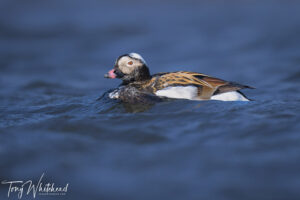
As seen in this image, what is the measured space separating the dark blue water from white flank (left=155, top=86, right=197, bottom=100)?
10.0 inches

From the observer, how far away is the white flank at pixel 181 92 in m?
6.85

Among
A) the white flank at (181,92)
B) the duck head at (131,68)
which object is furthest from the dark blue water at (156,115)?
the duck head at (131,68)

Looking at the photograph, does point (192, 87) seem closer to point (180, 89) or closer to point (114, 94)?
point (180, 89)

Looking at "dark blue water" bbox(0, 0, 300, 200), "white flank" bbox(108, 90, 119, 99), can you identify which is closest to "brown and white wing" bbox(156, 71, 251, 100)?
"dark blue water" bbox(0, 0, 300, 200)

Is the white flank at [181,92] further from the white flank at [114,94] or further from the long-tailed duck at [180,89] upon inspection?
the white flank at [114,94]

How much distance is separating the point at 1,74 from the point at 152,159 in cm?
770

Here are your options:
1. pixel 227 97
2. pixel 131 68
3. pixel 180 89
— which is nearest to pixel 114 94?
pixel 131 68

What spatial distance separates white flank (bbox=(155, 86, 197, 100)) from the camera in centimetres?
685

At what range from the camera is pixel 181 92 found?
6.86m

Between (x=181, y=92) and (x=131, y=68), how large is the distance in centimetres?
118

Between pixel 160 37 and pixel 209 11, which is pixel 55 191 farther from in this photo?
pixel 209 11

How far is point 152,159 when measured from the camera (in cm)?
474

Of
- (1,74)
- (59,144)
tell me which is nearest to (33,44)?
(1,74)

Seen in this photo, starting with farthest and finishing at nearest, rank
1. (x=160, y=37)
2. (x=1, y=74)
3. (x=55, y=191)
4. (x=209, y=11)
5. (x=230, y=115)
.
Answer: (x=209, y=11) < (x=160, y=37) < (x=1, y=74) < (x=230, y=115) < (x=55, y=191)
